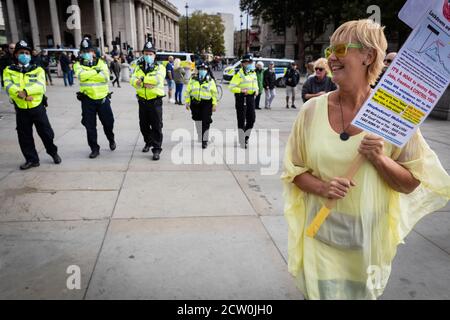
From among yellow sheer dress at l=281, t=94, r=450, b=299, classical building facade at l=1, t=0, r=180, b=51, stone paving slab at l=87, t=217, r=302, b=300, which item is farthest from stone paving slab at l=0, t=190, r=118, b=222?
classical building facade at l=1, t=0, r=180, b=51

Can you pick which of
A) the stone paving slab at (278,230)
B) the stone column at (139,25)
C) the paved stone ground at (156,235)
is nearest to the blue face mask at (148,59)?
the paved stone ground at (156,235)

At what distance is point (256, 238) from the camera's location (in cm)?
361

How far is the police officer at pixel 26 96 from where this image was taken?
18.1 ft

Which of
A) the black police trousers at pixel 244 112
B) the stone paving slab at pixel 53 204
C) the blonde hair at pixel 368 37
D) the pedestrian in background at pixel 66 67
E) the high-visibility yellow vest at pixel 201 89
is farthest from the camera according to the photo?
the pedestrian in background at pixel 66 67

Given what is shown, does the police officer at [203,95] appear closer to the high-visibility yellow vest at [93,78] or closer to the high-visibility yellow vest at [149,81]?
the high-visibility yellow vest at [149,81]

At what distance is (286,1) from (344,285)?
39777 mm

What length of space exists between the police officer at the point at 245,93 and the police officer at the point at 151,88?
1.88 meters

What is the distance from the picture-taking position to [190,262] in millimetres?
3119

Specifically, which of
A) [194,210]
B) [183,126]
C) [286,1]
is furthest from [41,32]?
[194,210]

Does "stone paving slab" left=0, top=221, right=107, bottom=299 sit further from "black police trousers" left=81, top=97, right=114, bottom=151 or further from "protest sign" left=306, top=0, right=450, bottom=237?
"black police trousers" left=81, top=97, right=114, bottom=151

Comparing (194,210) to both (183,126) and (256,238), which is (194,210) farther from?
(183,126)

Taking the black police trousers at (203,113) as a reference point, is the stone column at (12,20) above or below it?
above

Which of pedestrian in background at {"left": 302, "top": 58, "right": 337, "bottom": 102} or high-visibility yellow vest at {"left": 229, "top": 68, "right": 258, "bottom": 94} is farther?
high-visibility yellow vest at {"left": 229, "top": 68, "right": 258, "bottom": 94}

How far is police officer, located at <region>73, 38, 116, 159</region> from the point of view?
624 centimetres
